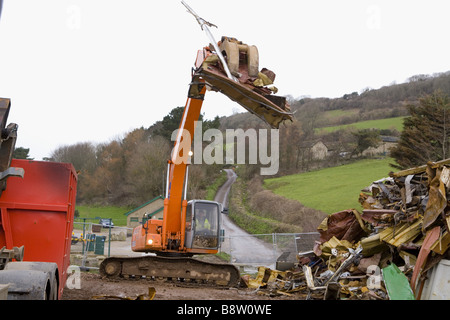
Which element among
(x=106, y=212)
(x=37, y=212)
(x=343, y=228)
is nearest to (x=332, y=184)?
(x=106, y=212)

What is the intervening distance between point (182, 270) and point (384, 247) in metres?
5.24

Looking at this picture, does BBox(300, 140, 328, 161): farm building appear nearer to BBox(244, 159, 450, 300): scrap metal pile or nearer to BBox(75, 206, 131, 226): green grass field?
BBox(75, 206, 131, 226): green grass field

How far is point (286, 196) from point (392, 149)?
1433cm

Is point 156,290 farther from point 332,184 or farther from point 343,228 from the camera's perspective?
point 332,184

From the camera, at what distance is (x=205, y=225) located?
39.1 ft

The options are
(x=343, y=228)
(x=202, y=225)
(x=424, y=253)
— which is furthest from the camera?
(x=202, y=225)

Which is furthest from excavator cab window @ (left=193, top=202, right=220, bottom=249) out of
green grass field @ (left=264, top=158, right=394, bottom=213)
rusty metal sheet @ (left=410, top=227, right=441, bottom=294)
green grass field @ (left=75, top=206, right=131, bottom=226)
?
green grass field @ (left=75, top=206, right=131, bottom=226)

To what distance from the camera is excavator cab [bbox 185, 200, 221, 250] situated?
38.4 feet

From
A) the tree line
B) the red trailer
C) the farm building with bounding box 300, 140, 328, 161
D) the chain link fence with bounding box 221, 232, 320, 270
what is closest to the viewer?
the red trailer

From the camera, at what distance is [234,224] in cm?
3984

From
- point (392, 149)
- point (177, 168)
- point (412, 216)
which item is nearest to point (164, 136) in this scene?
point (392, 149)

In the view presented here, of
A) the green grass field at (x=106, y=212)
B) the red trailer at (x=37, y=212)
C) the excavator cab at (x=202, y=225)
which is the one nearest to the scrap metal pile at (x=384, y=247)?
the excavator cab at (x=202, y=225)

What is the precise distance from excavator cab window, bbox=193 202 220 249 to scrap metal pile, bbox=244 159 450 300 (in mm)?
1495
